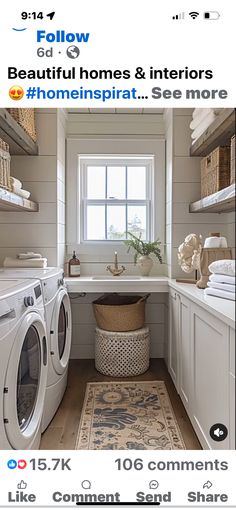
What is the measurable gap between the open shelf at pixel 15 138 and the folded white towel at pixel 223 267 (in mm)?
568

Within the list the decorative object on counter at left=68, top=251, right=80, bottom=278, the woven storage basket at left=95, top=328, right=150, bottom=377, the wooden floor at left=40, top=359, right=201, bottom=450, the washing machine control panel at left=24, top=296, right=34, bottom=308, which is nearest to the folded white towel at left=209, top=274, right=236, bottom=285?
the wooden floor at left=40, top=359, right=201, bottom=450

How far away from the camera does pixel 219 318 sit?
0.66m

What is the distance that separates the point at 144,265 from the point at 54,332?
441 millimetres

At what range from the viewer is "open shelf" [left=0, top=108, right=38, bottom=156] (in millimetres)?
787

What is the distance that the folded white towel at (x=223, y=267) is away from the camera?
0.58 meters

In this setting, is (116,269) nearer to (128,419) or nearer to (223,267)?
(128,419)

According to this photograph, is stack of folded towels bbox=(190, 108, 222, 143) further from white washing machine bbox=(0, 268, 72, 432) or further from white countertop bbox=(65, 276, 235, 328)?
white washing machine bbox=(0, 268, 72, 432)

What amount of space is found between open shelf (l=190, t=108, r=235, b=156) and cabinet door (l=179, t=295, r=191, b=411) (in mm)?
522

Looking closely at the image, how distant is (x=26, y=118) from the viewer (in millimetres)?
726

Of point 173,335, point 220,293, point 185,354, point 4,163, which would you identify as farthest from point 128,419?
point 4,163
